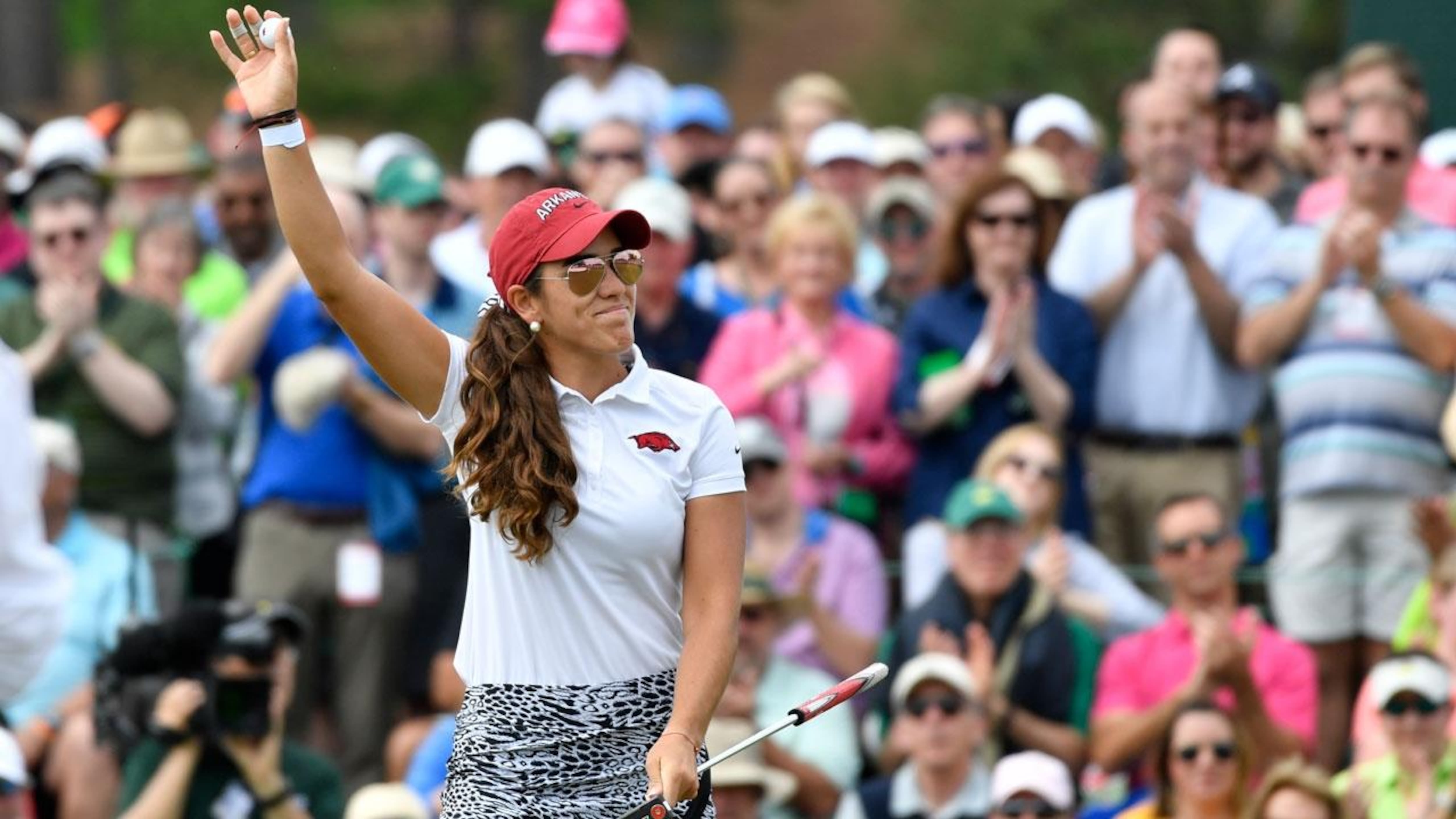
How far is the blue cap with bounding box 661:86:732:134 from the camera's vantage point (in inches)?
489

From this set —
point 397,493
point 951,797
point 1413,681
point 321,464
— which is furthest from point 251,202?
point 1413,681

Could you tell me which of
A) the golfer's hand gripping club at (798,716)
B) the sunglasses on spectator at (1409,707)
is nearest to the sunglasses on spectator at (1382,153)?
the sunglasses on spectator at (1409,707)

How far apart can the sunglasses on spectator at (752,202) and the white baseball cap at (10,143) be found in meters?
3.13

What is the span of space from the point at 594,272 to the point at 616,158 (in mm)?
6034

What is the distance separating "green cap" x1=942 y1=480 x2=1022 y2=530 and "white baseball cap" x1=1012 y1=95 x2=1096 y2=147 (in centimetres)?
319

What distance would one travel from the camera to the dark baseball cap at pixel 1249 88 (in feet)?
35.3

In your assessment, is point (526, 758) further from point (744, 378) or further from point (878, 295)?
point (878, 295)

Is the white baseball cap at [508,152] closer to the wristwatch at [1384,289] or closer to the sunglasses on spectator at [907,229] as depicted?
the sunglasses on spectator at [907,229]

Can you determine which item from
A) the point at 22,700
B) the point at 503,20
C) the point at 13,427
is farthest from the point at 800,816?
the point at 503,20

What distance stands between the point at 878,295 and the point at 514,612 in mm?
5723

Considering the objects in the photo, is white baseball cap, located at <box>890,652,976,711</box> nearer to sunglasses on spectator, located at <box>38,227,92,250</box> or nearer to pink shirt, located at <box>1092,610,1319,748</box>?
pink shirt, located at <box>1092,610,1319,748</box>

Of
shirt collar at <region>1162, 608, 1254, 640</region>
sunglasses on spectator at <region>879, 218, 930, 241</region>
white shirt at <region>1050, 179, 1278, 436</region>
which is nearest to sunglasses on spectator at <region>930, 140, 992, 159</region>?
sunglasses on spectator at <region>879, 218, 930, 241</region>

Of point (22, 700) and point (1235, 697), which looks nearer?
point (1235, 697)

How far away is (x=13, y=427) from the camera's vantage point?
617 cm
